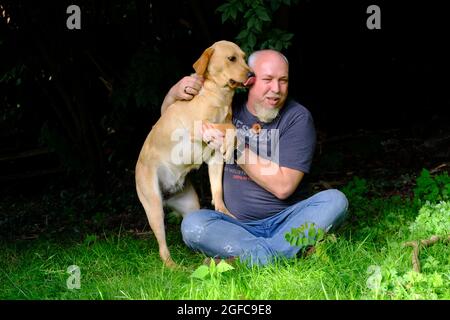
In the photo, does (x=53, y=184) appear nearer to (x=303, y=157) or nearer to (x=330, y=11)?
(x=330, y=11)

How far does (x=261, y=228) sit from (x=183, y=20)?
3.41 metres

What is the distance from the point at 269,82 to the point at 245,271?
4.28 feet

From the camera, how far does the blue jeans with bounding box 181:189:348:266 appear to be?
166 inches

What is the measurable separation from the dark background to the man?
5.41ft

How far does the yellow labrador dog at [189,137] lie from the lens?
450 cm

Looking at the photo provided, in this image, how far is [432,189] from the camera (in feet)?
18.6

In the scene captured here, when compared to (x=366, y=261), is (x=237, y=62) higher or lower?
higher

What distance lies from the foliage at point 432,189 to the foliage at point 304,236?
72.6 inches

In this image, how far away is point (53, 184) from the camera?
9062 millimetres

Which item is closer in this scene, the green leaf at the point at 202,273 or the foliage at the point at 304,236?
the green leaf at the point at 202,273

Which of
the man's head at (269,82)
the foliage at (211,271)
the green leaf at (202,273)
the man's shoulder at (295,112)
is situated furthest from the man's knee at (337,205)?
the green leaf at (202,273)
